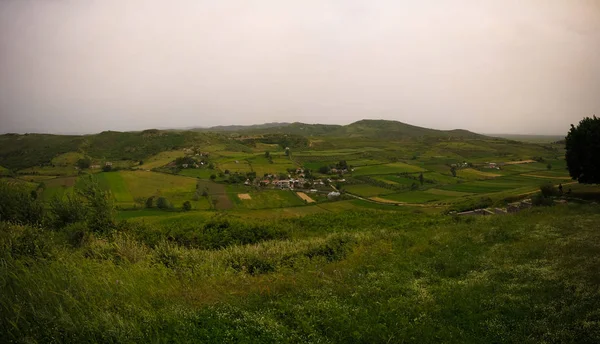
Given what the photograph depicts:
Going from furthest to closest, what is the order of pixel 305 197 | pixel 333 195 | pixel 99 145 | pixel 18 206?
pixel 99 145
pixel 305 197
pixel 333 195
pixel 18 206

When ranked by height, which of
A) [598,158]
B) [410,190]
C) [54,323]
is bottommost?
[410,190]

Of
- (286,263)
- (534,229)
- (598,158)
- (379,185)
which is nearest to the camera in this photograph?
(286,263)

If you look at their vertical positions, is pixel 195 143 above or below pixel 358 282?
above

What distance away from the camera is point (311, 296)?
8.34 meters

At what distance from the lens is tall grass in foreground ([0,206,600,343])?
240 inches

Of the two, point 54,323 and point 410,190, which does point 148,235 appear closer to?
point 54,323

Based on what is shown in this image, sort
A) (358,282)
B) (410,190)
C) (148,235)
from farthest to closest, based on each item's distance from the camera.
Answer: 1. (410,190)
2. (148,235)
3. (358,282)

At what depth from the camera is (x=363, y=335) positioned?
20.9ft

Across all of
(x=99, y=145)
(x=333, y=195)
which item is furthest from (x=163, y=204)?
(x=99, y=145)

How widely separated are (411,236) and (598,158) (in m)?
26.6

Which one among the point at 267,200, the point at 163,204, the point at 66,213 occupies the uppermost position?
the point at 66,213

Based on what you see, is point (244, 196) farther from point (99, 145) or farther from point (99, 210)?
point (99, 145)

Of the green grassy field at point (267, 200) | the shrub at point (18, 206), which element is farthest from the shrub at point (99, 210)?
the green grassy field at point (267, 200)

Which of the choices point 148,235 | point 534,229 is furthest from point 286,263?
point 534,229
